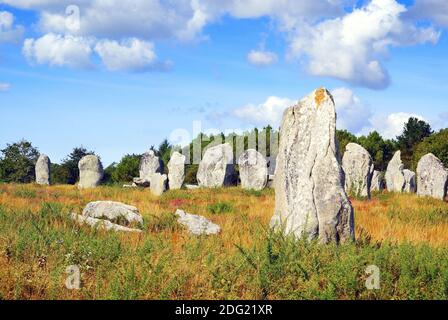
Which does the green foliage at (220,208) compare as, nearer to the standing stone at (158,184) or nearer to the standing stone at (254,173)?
the standing stone at (158,184)

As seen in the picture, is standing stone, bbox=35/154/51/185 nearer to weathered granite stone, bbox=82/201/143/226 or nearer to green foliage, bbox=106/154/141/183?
green foliage, bbox=106/154/141/183

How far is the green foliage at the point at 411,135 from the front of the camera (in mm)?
74562

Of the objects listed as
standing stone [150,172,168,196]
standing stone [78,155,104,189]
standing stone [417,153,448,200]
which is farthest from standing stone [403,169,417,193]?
standing stone [78,155,104,189]

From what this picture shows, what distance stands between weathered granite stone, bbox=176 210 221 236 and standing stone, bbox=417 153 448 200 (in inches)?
807

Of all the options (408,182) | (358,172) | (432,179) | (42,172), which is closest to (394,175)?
(408,182)

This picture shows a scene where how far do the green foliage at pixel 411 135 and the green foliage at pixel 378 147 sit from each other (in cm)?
135

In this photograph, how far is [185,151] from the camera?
228 ft

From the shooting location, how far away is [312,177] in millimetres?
11320

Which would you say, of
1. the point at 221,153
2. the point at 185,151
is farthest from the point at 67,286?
the point at 185,151

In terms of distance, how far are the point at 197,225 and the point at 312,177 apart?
3.35 m

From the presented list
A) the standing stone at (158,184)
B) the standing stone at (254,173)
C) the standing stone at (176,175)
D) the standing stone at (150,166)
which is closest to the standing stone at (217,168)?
the standing stone at (176,175)

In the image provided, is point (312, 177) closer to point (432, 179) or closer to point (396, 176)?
point (432, 179)

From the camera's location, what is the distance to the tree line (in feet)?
198

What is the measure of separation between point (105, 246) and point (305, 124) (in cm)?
457
